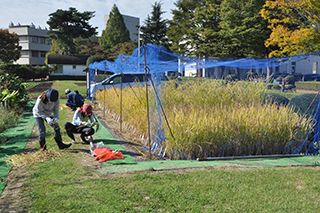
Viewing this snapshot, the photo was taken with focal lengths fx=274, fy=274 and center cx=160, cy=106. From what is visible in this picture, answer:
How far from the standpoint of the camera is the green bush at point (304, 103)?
6.59 meters

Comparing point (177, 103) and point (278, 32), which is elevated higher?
point (278, 32)

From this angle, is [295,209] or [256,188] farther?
[256,188]

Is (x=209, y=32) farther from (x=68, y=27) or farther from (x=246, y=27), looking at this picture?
(x=68, y=27)

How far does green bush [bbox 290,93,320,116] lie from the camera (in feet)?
21.6

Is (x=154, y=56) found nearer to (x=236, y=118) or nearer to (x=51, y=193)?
(x=236, y=118)

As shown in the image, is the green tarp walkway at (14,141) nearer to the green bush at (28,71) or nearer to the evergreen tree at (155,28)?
the green bush at (28,71)

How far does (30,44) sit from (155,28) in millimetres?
33355

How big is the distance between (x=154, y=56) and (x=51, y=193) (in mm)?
3489

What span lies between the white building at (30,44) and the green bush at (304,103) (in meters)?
64.5

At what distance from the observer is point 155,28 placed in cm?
4400

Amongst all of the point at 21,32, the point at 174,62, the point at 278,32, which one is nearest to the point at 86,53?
the point at 21,32

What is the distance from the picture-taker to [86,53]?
4678cm

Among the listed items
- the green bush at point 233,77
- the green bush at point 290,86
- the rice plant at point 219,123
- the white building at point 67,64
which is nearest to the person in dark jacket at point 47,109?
the rice plant at point 219,123

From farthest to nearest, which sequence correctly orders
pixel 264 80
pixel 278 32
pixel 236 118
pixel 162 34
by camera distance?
1. pixel 162 34
2. pixel 278 32
3. pixel 264 80
4. pixel 236 118
